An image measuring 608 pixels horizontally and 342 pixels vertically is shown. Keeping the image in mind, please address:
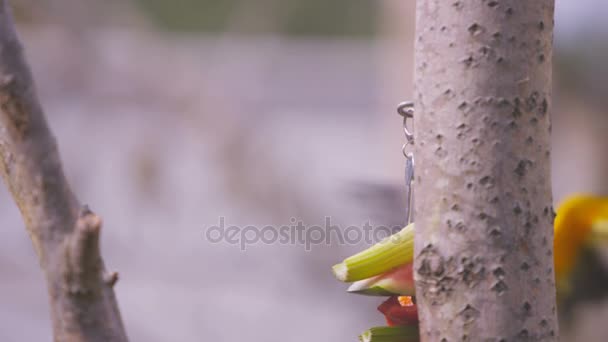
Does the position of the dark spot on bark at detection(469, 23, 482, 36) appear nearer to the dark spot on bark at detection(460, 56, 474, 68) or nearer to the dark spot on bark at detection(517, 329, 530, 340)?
the dark spot on bark at detection(460, 56, 474, 68)

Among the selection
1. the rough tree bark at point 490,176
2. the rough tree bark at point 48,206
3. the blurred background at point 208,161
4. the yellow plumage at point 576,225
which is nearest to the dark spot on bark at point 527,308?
the rough tree bark at point 490,176

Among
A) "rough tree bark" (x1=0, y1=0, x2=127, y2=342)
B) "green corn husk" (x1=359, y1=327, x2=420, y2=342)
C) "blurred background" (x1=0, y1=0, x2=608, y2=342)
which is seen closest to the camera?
"rough tree bark" (x1=0, y1=0, x2=127, y2=342)

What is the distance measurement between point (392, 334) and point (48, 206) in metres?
0.26

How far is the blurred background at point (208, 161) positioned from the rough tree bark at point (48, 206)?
147 cm

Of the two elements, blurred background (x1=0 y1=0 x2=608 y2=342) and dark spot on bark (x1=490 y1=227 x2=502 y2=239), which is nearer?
dark spot on bark (x1=490 y1=227 x2=502 y2=239)

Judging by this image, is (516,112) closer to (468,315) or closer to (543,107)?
(543,107)

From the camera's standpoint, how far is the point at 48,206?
0.47 metres

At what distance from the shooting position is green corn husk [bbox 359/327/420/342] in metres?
0.57

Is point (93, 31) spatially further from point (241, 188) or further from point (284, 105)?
point (284, 105)

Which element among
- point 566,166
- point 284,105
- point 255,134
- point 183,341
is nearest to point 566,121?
point 566,166

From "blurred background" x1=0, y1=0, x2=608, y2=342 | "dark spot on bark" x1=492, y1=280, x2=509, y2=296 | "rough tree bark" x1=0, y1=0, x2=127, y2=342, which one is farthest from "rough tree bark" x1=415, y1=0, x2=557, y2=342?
"blurred background" x1=0, y1=0, x2=608, y2=342

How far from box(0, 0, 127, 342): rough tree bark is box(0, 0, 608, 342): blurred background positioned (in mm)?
1474

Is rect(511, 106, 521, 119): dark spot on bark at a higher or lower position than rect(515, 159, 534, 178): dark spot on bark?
higher

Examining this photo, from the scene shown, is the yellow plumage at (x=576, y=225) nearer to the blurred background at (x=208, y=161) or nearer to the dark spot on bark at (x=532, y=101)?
the blurred background at (x=208, y=161)
